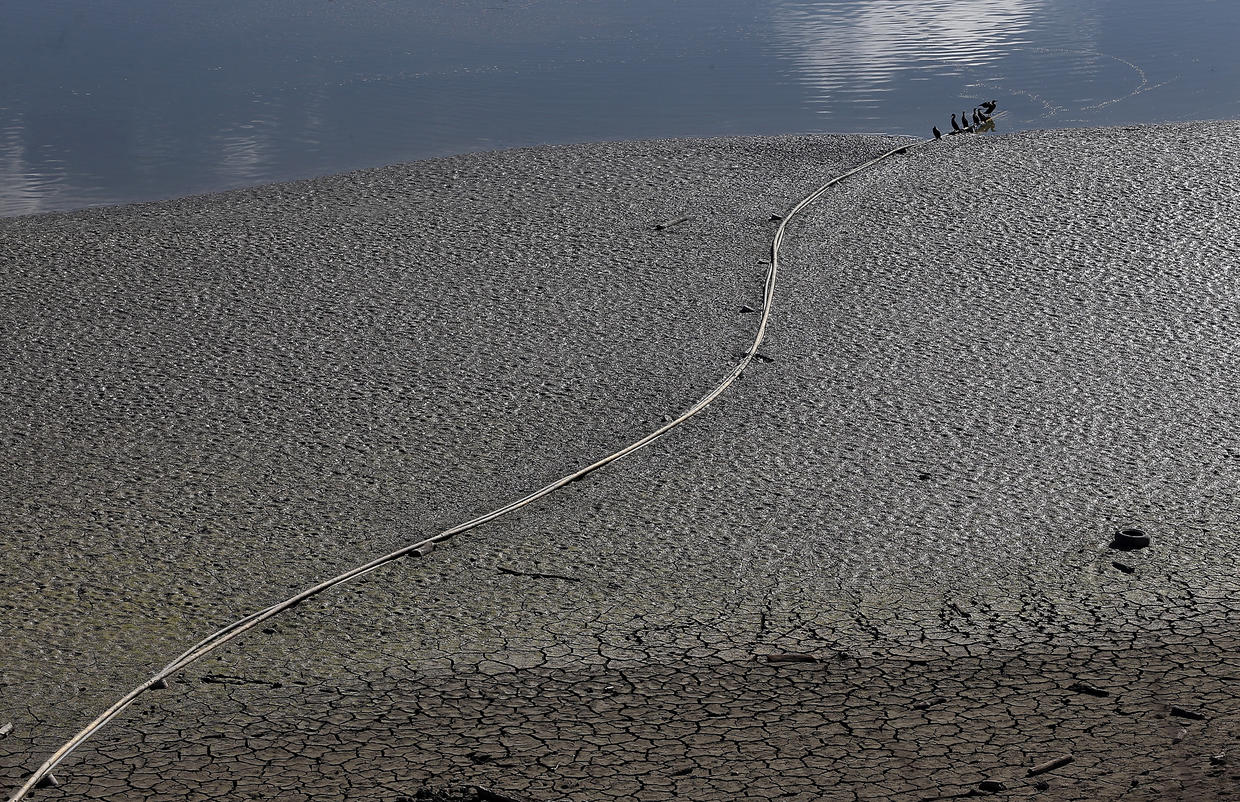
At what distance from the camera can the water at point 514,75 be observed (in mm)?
11148

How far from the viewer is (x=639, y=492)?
418cm

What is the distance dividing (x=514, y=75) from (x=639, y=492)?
34.9ft

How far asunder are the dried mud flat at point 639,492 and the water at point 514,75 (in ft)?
13.0

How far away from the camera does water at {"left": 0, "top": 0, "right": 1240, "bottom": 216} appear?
1115 cm

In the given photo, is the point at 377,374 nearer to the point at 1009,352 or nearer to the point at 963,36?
the point at 1009,352

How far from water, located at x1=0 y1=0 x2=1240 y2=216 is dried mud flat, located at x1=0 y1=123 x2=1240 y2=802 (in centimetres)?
397

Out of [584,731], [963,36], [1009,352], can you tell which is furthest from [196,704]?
[963,36]

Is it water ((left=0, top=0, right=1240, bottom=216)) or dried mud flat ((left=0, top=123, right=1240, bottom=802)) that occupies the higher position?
dried mud flat ((left=0, top=123, right=1240, bottom=802))

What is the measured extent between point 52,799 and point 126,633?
736 mm

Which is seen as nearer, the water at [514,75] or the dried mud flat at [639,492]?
the dried mud flat at [639,492]

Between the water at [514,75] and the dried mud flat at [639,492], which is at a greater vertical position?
the dried mud flat at [639,492]

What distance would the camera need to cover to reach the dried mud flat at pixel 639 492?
9.52 feet

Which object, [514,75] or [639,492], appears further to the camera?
[514,75]

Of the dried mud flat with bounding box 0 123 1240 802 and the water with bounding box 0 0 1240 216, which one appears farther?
the water with bounding box 0 0 1240 216
